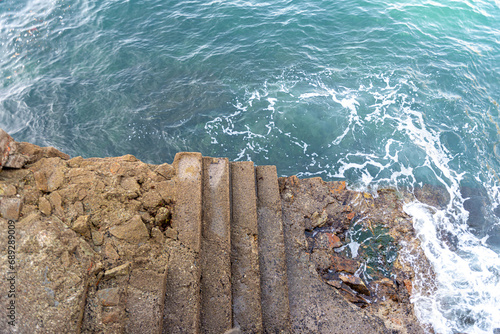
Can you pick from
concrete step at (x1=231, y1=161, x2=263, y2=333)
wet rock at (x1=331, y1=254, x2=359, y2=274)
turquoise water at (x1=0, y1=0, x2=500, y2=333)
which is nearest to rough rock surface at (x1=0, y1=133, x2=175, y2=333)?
concrete step at (x1=231, y1=161, x2=263, y2=333)

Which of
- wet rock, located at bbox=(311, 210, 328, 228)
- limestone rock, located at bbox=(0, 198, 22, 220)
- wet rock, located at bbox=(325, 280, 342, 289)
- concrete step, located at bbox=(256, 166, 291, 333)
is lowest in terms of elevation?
wet rock, located at bbox=(325, 280, 342, 289)

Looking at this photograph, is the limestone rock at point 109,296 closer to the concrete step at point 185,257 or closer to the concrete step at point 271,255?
the concrete step at point 185,257

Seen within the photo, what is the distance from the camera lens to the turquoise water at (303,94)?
286 inches

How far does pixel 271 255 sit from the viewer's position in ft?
17.1

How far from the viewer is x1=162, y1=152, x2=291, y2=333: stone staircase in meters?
4.16

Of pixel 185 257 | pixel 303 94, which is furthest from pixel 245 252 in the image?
pixel 303 94

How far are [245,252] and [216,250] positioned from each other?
54cm

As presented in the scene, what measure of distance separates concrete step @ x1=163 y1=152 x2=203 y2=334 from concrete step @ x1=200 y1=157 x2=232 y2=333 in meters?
0.18

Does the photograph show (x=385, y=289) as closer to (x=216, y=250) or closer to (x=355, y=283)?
(x=355, y=283)

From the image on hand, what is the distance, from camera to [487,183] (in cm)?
770

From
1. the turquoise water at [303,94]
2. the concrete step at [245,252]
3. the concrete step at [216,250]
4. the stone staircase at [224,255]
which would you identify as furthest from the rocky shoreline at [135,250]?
the turquoise water at [303,94]

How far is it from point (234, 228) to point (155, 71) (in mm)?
7301

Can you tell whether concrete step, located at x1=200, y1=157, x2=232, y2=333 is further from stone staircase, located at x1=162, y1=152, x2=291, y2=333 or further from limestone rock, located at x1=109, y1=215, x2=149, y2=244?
limestone rock, located at x1=109, y1=215, x2=149, y2=244

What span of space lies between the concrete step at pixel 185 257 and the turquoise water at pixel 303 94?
2.94 m
